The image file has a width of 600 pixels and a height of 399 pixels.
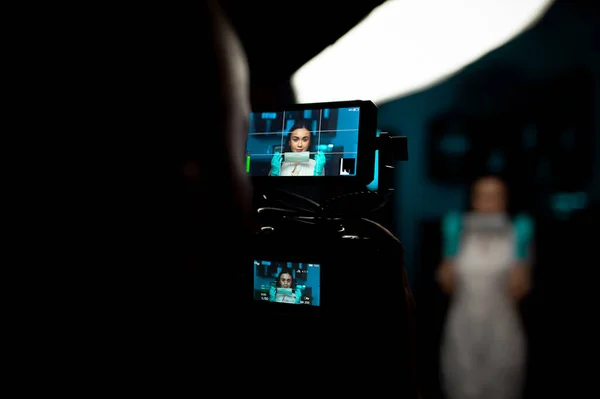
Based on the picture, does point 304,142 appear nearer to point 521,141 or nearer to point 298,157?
point 298,157

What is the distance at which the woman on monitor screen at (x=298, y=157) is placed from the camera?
1.39m

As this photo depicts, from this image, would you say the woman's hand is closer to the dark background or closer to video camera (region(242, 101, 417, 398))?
video camera (region(242, 101, 417, 398))

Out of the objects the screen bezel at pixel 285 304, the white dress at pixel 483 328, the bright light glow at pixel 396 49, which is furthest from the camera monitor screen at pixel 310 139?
the white dress at pixel 483 328

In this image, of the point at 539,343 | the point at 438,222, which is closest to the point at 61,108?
the point at 438,222

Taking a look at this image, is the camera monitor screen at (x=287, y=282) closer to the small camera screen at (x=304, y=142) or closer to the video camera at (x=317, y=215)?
the video camera at (x=317, y=215)

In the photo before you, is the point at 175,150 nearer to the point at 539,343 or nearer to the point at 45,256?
the point at 45,256

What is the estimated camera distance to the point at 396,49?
245 cm

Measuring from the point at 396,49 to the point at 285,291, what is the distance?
1633 mm

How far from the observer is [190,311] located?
0.25 metres

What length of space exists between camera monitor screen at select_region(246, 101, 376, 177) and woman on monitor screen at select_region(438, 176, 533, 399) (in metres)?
1.36

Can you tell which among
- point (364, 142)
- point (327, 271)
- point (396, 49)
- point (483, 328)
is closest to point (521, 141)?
point (396, 49)

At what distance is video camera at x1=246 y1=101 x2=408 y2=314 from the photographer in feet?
3.92

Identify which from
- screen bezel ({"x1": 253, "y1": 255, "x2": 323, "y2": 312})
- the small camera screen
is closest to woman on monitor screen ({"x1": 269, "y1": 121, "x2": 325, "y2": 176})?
the small camera screen

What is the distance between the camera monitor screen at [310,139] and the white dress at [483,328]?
1.46 metres
